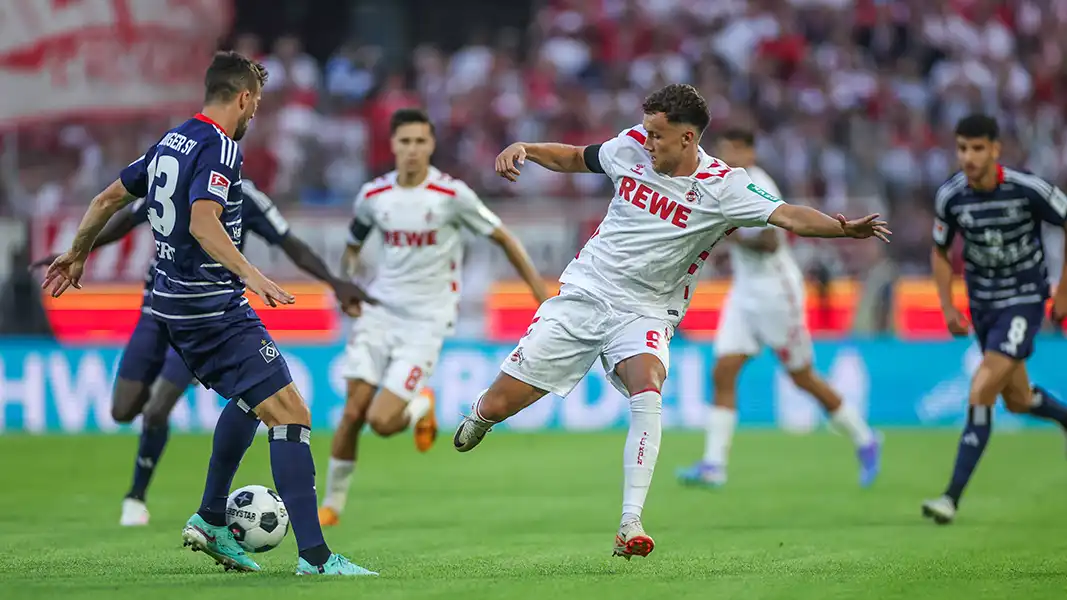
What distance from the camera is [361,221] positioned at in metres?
11.0

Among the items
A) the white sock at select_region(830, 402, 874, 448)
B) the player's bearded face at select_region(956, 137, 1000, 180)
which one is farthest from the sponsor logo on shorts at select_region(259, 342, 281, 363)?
the white sock at select_region(830, 402, 874, 448)

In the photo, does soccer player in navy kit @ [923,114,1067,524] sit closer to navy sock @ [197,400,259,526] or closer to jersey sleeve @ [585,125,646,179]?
jersey sleeve @ [585,125,646,179]

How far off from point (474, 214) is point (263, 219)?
6.31 ft

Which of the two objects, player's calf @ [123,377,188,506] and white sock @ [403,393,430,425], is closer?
player's calf @ [123,377,188,506]

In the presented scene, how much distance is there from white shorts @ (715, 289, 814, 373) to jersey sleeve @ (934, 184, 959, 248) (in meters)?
2.29

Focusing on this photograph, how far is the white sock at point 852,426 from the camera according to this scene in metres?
13.0

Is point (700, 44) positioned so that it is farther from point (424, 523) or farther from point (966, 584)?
point (966, 584)

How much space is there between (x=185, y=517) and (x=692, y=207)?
4.77 m

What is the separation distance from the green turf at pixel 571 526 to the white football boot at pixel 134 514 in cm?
16

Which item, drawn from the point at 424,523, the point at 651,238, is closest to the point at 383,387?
the point at 424,523

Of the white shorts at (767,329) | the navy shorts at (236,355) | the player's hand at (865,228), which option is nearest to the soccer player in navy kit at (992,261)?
the white shorts at (767,329)

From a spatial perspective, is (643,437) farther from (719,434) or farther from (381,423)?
(719,434)

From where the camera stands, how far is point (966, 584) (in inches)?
279

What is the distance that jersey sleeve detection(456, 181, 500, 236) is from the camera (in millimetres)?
10766
